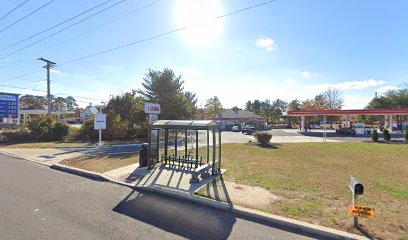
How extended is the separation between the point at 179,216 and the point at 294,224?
246 centimetres

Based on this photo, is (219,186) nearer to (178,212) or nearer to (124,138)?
(178,212)

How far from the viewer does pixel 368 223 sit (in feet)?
14.8

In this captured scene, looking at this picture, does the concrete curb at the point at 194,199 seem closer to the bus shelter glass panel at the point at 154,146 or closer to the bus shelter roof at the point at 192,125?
the bus shelter roof at the point at 192,125

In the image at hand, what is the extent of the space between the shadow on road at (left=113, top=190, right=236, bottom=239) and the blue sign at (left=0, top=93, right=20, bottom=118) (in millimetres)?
27752

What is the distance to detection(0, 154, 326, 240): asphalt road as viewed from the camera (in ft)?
13.8

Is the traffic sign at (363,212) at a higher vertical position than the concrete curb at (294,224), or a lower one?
higher

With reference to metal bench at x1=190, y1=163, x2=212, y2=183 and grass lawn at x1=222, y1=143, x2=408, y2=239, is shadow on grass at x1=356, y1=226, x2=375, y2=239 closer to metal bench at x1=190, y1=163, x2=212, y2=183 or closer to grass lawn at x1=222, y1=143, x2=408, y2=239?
grass lawn at x1=222, y1=143, x2=408, y2=239

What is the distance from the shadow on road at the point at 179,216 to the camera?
4.37 m

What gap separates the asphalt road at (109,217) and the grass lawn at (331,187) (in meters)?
1.14

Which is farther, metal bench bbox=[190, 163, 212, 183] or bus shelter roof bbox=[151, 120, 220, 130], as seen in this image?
A: bus shelter roof bbox=[151, 120, 220, 130]

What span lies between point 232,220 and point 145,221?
189 centimetres

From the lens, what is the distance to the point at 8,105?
25.2 metres

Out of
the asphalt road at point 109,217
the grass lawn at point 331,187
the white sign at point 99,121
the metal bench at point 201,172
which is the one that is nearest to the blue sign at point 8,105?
the white sign at point 99,121

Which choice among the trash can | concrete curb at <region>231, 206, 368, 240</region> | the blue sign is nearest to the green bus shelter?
the trash can
